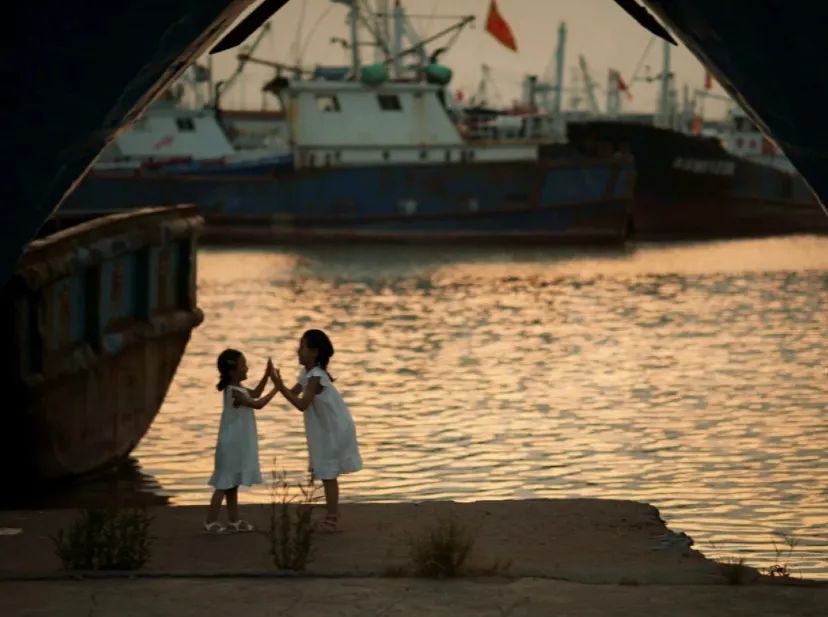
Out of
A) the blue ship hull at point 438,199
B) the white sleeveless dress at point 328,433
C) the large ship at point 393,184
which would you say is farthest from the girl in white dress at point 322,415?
the blue ship hull at point 438,199

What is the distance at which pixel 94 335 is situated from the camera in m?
14.6

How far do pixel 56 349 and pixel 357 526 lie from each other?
3.78 metres

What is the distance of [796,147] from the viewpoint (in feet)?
22.2

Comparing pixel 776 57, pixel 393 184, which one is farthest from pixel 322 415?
pixel 393 184

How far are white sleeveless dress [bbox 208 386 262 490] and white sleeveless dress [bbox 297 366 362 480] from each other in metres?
0.28

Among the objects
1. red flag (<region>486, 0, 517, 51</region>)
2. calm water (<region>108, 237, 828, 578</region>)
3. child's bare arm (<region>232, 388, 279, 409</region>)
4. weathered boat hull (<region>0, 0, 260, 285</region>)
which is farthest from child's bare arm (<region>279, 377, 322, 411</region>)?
red flag (<region>486, 0, 517, 51</region>)

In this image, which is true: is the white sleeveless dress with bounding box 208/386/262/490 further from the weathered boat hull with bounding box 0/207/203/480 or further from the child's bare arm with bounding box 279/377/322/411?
the weathered boat hull with bounding box 0/207/203/480

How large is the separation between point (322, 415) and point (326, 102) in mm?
53635

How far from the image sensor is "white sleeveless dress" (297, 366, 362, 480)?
1001cm

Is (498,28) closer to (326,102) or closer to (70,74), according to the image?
(326,102)

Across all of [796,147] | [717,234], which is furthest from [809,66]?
[717,234]

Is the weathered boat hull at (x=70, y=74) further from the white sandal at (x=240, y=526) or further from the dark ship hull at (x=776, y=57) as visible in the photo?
the white sandal at (x=240, y=526)

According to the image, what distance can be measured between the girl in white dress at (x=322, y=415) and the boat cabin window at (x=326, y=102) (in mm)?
53202

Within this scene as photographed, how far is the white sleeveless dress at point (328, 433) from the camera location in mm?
10008
